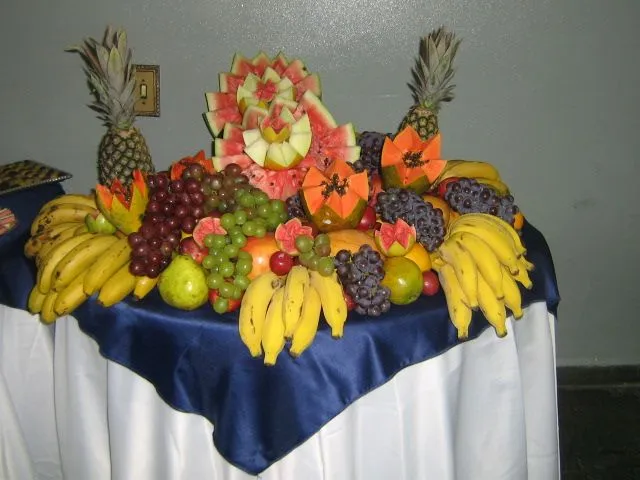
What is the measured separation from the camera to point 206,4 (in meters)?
2.40

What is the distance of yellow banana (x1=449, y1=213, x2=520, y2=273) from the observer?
53.8 inches

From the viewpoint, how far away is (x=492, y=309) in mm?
1304

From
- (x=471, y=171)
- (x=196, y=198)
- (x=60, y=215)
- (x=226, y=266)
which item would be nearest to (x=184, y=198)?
(x=196, y=198)

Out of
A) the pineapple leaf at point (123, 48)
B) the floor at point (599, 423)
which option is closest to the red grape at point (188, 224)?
the pineapple leaf at point (123, 48)

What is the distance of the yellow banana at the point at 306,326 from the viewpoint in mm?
1189

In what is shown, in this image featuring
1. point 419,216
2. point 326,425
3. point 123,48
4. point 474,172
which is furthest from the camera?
point 474,172

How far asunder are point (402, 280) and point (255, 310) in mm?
349

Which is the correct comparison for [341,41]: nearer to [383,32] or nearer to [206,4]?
[383,32]

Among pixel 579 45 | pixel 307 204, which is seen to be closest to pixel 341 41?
pixel 579 45

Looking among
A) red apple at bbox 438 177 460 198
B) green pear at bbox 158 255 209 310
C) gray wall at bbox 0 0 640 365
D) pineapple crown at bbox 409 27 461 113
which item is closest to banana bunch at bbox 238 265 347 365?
green pear at bbox 158 255 209 310

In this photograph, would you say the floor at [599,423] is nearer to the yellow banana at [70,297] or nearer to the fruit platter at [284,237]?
the fruit platter at [284,237]

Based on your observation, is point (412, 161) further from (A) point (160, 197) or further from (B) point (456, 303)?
(A) point (160, 197)

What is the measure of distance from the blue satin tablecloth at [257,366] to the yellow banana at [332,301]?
44 mm

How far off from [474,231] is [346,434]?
0.60 m
